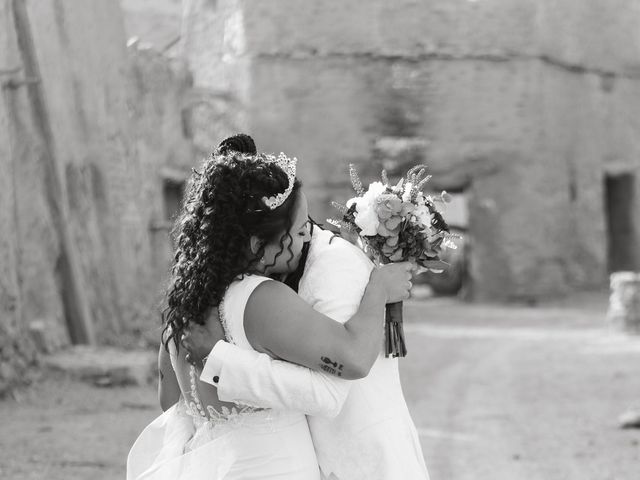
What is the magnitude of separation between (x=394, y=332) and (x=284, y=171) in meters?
0.48

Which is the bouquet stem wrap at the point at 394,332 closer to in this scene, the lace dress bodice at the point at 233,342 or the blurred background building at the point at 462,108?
the lace dress bodice at the point at 233,342

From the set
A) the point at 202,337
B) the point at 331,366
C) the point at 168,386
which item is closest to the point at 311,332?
the point at 331,366

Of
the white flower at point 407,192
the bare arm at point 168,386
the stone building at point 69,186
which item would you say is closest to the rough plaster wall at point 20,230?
the stone building at point 69,186

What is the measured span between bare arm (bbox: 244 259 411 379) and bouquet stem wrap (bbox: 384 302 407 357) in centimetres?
12

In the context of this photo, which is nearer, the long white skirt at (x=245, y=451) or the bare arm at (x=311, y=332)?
the bare arm at (x=311, y=332)

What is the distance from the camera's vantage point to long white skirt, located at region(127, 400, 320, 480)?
244 cm

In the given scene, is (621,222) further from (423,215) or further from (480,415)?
(423,215)

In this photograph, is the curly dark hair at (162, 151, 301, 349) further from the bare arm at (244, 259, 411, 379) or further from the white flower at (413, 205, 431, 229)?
the white flower at (413, 205, 431, 229)

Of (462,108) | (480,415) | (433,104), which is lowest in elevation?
(480,415)

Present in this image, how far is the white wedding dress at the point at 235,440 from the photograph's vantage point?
2.43 meters

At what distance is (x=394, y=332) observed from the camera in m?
2.53

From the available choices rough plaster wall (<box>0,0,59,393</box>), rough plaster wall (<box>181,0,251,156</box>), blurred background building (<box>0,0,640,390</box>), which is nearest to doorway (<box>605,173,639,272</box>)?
blurred background building (<box>0,0,640,390</box>)

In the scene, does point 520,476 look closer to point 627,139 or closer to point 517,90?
point 517,90

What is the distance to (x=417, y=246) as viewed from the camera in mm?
2650
